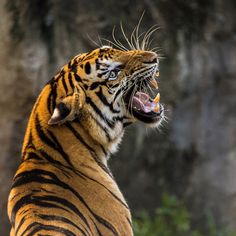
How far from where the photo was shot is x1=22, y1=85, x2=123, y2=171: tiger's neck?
409 centimetres

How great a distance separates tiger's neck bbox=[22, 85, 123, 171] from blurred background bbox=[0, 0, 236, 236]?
8.68 feet

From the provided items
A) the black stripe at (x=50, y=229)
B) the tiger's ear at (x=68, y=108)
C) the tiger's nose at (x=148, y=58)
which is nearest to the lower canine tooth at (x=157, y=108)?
the tiger's nose at (x=148, y=58)

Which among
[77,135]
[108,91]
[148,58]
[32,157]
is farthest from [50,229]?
[148,58]

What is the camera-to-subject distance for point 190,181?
7555mm

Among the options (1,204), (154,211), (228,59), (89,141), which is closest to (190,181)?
(154,211)

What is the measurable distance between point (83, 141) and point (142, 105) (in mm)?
406

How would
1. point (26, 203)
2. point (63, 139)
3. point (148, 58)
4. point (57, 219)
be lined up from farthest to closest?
point (148, 58)
point (63, 139)
point (26, 203)
point (57, 219)

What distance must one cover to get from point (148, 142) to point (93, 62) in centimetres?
328

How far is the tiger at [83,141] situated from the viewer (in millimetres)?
3887

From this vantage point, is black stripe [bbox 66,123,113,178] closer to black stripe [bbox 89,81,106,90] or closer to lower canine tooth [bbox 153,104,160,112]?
black stripe [bbox 89,81,106,90]

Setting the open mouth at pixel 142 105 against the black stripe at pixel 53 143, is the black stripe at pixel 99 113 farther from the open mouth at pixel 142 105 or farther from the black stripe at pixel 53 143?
the black stripe at pixel 53 143

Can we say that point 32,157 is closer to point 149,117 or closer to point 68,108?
point 68,108

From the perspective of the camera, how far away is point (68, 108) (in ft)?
13.1

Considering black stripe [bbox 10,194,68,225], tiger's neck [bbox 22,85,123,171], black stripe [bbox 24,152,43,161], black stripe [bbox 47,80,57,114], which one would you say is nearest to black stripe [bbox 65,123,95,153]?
tiger's neck [bbox 22,85,123,171]
